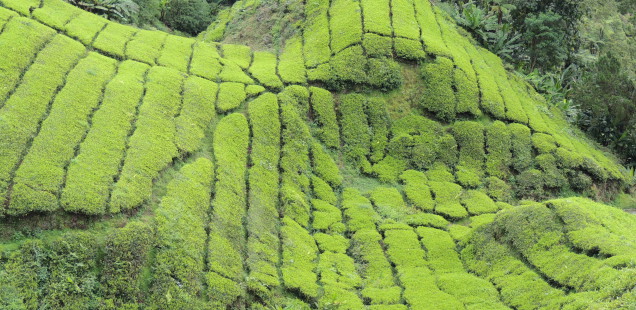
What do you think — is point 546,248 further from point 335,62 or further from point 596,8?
point 596,8

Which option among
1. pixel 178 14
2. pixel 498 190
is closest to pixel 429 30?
pixel 498 190

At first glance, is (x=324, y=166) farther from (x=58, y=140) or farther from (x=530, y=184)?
(x=58, y=140)

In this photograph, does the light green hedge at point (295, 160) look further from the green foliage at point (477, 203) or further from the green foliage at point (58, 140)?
the green foliage at point (58, 140)

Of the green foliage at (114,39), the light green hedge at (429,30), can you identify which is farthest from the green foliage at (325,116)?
the green foliage at (114,39)

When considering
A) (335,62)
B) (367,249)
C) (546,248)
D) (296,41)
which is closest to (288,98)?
(335,62)

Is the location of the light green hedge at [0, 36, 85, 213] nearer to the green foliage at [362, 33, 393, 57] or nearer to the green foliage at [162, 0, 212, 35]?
the green foliage at [362, 33, 393, 57]
